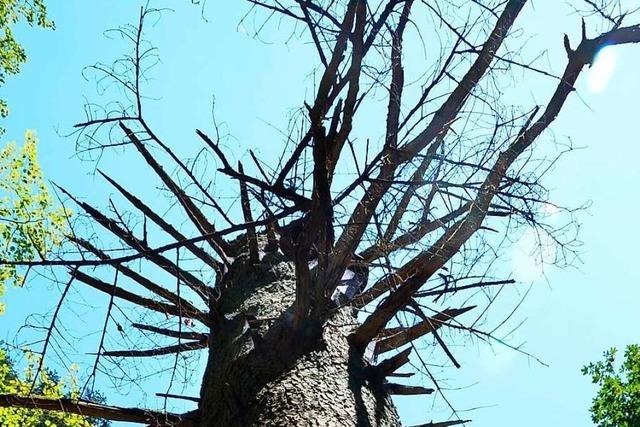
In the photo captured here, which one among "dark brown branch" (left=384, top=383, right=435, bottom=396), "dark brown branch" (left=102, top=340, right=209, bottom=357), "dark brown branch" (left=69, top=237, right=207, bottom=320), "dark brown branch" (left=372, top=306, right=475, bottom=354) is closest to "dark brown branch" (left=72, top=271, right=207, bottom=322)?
"dark brown branch" (left=69, top=237, right=207, bottom=320)

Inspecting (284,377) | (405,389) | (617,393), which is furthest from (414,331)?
(617,393)

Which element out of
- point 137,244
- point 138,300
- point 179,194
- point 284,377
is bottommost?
point 284,377

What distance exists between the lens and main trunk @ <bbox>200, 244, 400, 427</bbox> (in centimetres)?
164

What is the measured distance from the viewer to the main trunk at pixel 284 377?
1.64m

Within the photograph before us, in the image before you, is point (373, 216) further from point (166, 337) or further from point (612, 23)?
point (166, 337)

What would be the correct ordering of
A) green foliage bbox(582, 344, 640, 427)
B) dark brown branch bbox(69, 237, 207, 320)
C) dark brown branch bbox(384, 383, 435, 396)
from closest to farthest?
dark brown branch bbox(384, 383, 435, 396) < dark brown branch bbox(69, 237, 207, 320) < green foliage bbox(582, 344, 640, 427)

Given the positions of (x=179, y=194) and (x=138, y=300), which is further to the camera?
(x=138, y=300)

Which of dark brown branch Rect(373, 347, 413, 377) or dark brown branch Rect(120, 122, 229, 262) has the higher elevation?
dark brown branch Rect(120, 122, 229, 262)

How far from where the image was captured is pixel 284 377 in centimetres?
174

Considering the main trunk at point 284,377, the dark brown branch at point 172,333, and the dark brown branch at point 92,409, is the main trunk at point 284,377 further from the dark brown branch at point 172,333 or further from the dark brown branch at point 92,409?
the dark brown branch at point 172,333

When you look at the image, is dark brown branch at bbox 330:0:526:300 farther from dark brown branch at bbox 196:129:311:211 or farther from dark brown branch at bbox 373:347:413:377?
dark brown branch at bbox 373:347:413:377

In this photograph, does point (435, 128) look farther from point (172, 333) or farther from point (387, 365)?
point (172, 333)

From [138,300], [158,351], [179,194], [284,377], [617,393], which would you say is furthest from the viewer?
[617,393]

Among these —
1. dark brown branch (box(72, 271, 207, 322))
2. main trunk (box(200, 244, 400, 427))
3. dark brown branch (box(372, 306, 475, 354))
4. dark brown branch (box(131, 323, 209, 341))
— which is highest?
dark brown branch (box(72, 271, 207, 322))
